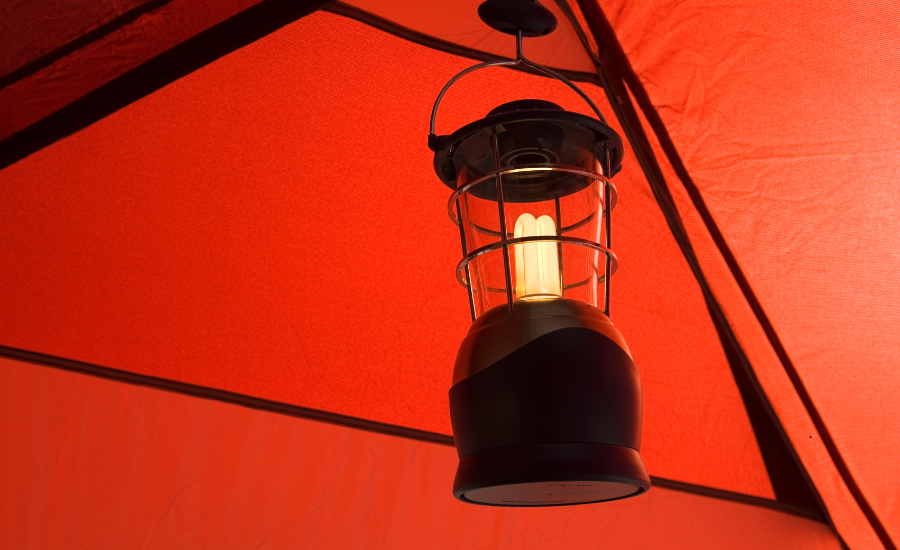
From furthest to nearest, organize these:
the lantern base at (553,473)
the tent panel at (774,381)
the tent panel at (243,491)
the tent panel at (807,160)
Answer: the tent panel at (774,381) → the tent panel at (243,491) → the tent panel at (807,160) → the lantern base at (553,473)

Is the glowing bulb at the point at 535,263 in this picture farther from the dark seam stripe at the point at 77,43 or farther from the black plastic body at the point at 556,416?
the dark seam stripe at the point at 77,43

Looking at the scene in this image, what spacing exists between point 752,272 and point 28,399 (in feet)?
3.94

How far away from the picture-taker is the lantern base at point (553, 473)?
0.63m

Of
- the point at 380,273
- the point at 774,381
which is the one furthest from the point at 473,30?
the point at 774,381

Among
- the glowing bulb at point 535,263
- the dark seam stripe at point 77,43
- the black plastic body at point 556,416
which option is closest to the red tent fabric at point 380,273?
the dark seam stripe at point 77,43

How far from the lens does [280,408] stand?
136 cm

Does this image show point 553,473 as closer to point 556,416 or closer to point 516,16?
point 556,416

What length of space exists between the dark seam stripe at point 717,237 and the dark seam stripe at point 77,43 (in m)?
0.65

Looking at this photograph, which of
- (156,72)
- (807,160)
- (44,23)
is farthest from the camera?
(807,160)

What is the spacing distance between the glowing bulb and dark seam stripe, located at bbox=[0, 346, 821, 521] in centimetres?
72

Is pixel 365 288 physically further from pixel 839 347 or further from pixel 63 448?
pixel 839 347

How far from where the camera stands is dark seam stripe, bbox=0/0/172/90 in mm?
759

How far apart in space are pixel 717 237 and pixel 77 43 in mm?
1014

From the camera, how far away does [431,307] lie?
1.36m
